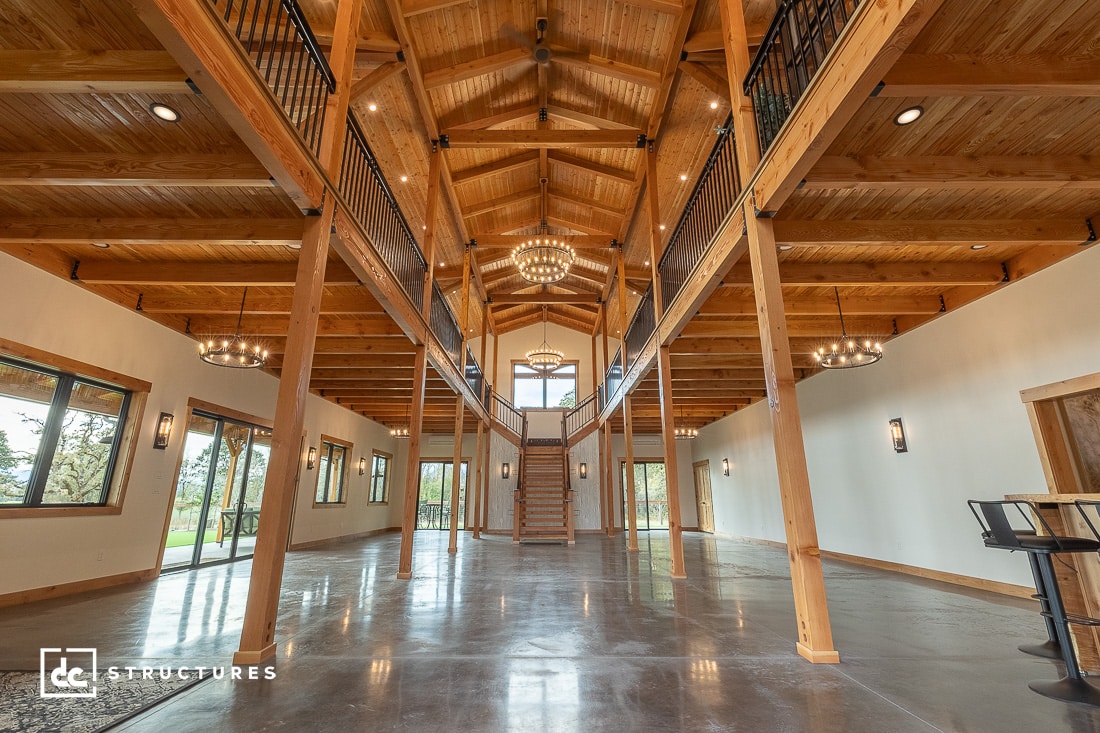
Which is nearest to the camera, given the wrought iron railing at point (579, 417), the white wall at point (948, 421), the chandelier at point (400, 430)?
the white wall at point (948, 421)

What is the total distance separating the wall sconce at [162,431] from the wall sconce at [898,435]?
30.9 ft

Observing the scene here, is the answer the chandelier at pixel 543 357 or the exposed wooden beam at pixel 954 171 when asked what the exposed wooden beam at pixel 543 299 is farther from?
the exposed wooden beam at pixel 954 171

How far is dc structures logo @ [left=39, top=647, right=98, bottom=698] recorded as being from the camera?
91.2 inches

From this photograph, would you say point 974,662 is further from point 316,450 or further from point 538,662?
point 316,450

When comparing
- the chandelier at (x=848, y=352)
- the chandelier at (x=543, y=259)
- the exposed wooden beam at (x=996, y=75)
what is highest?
the chandelier at (x=543, y=259)

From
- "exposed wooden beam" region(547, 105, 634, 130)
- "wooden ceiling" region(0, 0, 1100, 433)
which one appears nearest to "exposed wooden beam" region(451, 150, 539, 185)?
"wooden ceiling" region(0, 0, 1100, 433)

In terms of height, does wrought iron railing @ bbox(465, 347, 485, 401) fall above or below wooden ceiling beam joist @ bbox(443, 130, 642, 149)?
below

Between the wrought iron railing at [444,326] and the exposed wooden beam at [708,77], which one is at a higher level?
the exposed wooden beam at [708,77]

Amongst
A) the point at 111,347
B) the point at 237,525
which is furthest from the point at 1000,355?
the point at 237,525

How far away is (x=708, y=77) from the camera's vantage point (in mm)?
6344

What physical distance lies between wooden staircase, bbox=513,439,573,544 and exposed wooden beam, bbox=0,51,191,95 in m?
9.18

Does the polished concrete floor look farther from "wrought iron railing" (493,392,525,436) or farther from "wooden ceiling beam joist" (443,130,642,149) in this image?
"wrought iron railing" (493,392,525,436)

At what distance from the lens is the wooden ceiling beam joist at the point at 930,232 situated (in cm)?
379

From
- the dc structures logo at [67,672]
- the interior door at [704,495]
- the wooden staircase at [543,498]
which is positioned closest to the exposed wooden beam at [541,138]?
the wooden staircase at [543,498]
